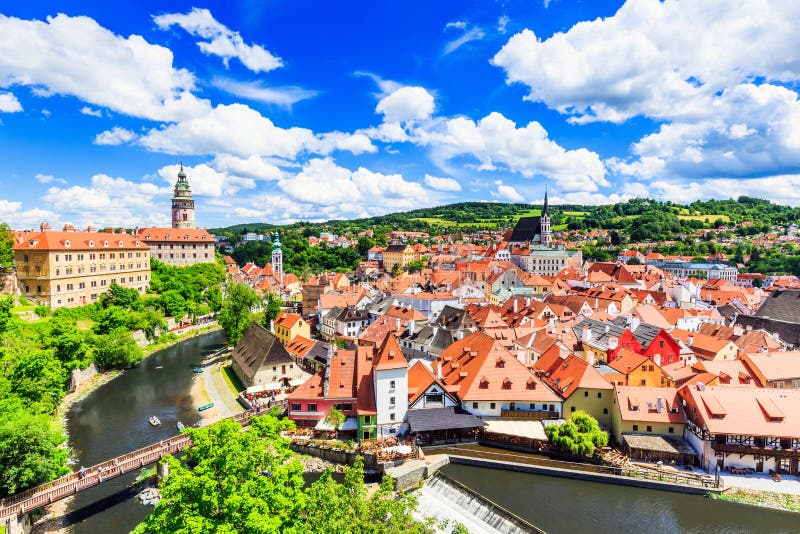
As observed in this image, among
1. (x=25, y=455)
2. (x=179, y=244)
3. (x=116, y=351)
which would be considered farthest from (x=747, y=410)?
(x=179, y=244)

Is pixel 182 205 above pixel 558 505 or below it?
above

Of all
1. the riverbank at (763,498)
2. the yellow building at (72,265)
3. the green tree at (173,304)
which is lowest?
the riverbank at (763,498)

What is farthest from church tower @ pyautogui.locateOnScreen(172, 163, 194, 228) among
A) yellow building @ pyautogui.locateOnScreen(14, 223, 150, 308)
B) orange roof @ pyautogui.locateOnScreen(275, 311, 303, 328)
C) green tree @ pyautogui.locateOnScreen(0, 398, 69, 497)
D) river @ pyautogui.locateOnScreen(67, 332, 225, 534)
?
green tree @ pyautogui.locateOnScreen(0, 398, 69, 497)

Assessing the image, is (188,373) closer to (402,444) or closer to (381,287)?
(402,444)

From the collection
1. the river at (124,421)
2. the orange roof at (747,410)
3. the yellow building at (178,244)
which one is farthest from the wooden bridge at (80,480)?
the yellow building at (178,244)

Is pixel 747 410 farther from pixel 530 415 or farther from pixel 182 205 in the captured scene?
pixel 182 205

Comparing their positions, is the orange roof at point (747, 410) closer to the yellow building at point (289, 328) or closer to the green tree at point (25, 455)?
the green tree at point (25, 455)

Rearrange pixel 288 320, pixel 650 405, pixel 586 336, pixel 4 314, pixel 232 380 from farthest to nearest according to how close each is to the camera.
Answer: pixel 288 320, pixel 232 380, pixel 586 336, pixel 4 314, pixel 650 405
